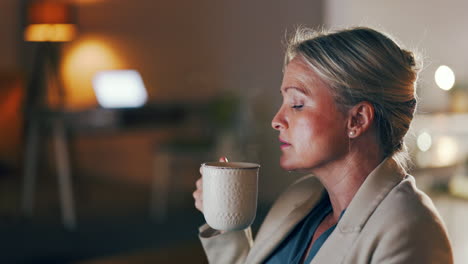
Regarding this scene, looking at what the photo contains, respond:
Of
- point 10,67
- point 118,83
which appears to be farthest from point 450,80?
point 10,67

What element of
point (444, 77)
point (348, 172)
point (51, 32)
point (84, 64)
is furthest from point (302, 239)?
point (84, 64)

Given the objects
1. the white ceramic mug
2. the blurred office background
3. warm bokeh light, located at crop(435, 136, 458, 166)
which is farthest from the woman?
warm bokeh light, located at crop(435, 136, 458, 166)

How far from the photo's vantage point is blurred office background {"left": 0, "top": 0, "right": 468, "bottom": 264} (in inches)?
72.6

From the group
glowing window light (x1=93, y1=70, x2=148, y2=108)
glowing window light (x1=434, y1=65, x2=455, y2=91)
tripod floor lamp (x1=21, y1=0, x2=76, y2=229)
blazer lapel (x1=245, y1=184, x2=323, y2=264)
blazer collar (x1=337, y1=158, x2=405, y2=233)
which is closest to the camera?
blazer collar (x1=337, y1=158, x2=405, y2=233)

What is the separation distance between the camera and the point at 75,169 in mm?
5434

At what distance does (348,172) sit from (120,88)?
368 centimetres

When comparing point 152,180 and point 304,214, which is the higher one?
point 304,214

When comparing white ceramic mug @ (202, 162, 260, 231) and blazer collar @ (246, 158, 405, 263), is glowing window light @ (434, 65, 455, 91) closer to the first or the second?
blazer collar @ (246, 158, 405, 263)

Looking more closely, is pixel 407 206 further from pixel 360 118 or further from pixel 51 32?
pixel 51 32

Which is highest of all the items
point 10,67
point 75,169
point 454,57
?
point 454,57

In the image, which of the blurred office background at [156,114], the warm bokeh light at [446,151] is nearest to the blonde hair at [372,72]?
the blurred office background at [156,114]

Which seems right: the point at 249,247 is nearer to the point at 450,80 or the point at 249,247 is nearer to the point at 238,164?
the point at 238,164

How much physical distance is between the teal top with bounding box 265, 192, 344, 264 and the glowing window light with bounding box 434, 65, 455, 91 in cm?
81

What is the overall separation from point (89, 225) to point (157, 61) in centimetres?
169
